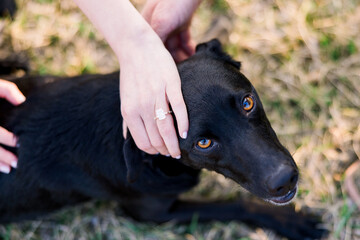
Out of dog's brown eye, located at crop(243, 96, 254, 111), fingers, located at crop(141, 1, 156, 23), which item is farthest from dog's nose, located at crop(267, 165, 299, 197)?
fingers, located at crop(141, 1, 156, 23)

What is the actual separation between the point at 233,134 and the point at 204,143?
189 mm

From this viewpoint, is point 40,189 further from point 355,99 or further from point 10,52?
point 355,99

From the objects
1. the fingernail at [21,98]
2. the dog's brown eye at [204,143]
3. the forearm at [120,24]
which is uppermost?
the forearm at [120,24]

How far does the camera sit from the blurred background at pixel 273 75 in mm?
3570

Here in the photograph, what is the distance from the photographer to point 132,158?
2.60 m

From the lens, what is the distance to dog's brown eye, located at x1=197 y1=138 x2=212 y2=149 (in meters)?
2.39

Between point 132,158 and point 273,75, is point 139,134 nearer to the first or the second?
point 132,158

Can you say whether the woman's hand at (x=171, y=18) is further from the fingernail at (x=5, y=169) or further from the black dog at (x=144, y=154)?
the fingernail at (x=5, y=169)

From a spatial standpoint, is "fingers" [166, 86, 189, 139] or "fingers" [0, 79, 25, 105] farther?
"fingers" [0, 79, 25, 105]

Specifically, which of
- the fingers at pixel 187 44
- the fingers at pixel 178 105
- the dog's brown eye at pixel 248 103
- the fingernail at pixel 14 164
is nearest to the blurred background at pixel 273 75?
the fingers at pixel 187 44

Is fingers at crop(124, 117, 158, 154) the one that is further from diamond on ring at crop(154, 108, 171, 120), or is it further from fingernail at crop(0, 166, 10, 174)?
fingernail at crop(0, 166, 10, 174)

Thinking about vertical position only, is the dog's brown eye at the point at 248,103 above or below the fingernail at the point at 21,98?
below

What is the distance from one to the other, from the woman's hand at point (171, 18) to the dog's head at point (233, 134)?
645 mm

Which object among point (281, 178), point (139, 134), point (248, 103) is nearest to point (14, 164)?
point (139, 134)
